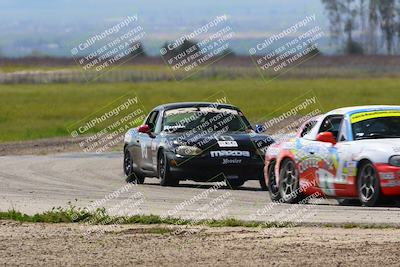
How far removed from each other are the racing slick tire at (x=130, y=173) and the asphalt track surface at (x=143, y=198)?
0.43 feet

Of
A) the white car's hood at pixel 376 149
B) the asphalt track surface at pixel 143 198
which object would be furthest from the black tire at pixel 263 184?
the white car's hood at pixel 376 149

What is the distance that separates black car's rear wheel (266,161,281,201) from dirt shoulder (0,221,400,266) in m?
4.25

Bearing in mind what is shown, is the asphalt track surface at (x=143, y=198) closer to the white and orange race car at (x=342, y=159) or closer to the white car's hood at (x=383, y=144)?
the white and orange race car at (x=342, y=159)

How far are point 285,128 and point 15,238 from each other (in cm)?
2552

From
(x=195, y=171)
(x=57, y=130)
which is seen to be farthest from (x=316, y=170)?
(x=57, y=130)

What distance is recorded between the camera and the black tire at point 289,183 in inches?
680

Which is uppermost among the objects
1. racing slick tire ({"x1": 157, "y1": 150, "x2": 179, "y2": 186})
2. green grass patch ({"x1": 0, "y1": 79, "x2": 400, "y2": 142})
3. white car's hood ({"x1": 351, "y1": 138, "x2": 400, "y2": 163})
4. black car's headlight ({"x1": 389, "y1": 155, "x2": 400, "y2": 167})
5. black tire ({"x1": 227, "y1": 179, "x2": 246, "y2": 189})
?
white car's hood ({"x1": 351, "y1": 138, "x2": 400, "y2": 163})

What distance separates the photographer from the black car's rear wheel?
1778 cm

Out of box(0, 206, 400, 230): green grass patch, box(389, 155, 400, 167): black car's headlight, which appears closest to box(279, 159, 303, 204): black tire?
box(389, 155, 400, 167): black car's headlight

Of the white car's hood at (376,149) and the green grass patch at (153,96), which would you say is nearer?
the white car's hood at (376,149)

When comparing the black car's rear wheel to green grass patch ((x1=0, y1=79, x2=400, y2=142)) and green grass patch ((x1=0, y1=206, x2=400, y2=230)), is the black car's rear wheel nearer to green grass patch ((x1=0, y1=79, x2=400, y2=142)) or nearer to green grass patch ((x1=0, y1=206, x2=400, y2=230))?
green grass patch ((x1=0, y1=206, x2=400, y2=230))

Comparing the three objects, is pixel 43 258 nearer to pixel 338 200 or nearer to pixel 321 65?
pixel 338 200

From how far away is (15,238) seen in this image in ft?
42.4
